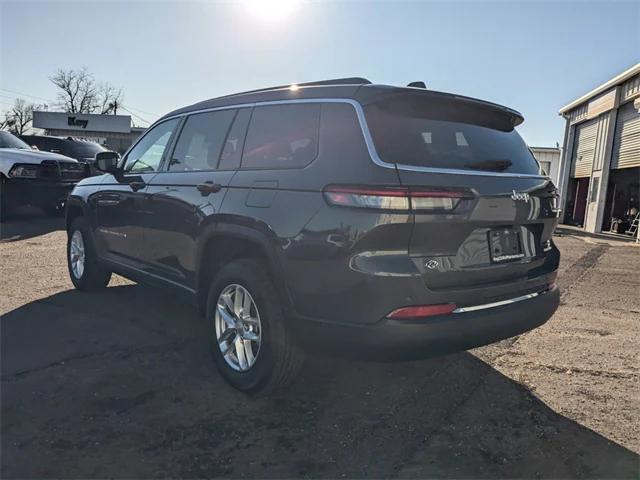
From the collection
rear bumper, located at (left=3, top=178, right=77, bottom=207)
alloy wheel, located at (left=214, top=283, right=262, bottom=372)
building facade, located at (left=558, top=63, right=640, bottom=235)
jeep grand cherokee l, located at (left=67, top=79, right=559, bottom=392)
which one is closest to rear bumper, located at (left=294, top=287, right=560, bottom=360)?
jeep grand cherokee l, located at (left=67, top=79, right=559, bottom=392)

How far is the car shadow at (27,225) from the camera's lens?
9.36 meters

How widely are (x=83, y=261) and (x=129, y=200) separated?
143 cm

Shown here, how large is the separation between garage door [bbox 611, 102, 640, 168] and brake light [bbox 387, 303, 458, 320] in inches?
597

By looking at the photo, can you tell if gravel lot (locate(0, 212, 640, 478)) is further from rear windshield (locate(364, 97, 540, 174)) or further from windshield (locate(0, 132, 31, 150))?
windshield (locate(0, 132, 31, 150))

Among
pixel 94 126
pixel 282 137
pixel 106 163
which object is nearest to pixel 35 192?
pixel 106 163

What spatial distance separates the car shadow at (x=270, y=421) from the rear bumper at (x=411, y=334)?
51cm

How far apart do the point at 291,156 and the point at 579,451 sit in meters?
2.26

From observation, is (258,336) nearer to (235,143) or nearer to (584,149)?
(235,143)

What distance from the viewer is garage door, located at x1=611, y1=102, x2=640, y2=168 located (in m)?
15.0

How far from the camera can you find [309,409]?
3.08m

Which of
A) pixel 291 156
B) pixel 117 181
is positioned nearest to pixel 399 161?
pixel 291 156

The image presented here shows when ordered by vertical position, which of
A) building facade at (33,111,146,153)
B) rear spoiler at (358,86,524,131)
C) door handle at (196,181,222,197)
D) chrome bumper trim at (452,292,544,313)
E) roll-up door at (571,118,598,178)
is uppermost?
building facade at (33,111,146,153)

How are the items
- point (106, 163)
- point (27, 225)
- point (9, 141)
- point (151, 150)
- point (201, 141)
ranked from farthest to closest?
point (9, 141)
point (27, 225)
point (106, 163)
point (151, 150)
point (201, 141)

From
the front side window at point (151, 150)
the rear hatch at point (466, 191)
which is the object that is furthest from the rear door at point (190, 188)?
the rear hatch at point (466, 191)
